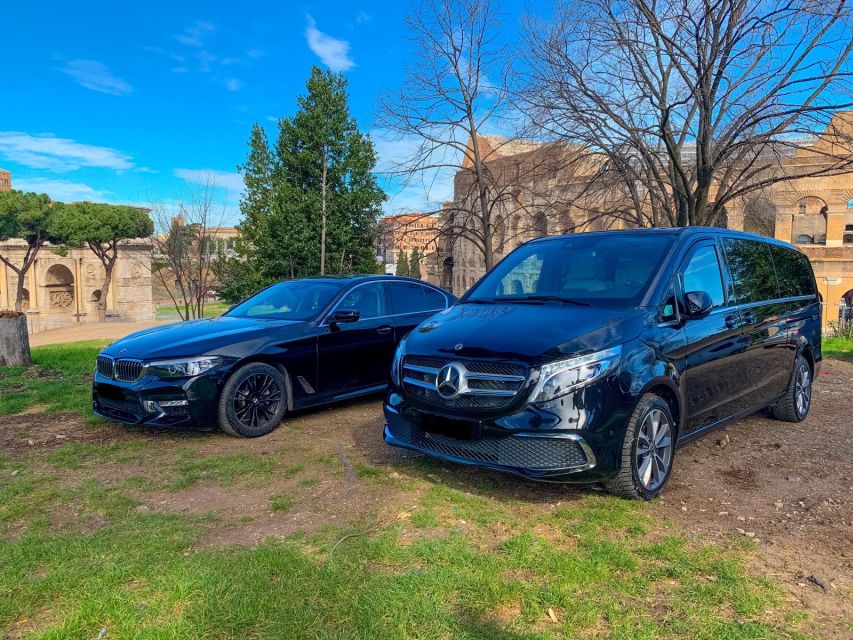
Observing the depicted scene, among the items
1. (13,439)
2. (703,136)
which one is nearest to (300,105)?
(703,136)

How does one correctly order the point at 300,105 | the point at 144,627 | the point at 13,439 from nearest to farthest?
the point at 144,627 < the point at 13,439 < the point at 300,105

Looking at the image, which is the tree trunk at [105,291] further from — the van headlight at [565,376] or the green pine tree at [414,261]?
the van headlight at [565,376]

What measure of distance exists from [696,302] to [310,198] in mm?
21677

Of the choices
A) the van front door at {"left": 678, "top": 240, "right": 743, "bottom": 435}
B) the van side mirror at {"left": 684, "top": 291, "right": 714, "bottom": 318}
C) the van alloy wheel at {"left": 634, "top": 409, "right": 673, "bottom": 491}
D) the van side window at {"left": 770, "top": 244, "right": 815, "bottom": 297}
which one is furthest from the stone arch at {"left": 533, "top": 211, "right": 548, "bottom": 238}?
the van alloy wheel at {"left": 634, "top": 409, "right": 673, "bottom": 491}

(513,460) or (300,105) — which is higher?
(300,105)

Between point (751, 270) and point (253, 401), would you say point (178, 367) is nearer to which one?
point (253, 401)

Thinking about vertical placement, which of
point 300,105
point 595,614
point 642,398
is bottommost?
point 595,614

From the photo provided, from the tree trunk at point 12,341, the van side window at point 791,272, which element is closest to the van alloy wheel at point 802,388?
the van side window at point 791,272

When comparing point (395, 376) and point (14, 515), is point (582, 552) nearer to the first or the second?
point (395, 376)

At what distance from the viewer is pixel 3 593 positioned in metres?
2.81

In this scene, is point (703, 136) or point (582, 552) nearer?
point (582, 552)

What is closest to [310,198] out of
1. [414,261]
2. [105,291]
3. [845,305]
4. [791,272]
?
[414,261]

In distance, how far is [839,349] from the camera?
1252cm

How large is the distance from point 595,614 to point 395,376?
2163mm
